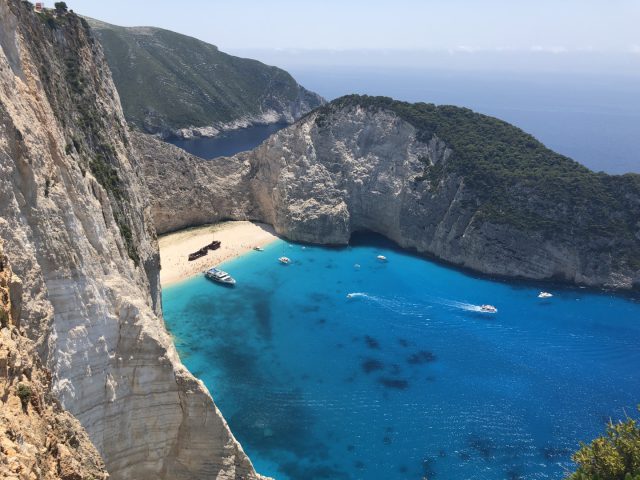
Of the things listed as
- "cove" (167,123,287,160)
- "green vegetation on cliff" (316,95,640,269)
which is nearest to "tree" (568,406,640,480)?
"green vegetation on cliff" (316,95,640,269)

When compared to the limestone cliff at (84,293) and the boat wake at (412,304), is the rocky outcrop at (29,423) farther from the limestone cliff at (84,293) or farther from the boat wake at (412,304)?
the boat wake at (412,304)

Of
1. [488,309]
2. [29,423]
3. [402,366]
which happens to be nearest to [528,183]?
[488,309]

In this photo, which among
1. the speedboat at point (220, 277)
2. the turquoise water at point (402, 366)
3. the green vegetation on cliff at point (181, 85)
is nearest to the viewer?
the turquoise water at point (402, 366)

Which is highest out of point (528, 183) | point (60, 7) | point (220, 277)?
point (60, 7)

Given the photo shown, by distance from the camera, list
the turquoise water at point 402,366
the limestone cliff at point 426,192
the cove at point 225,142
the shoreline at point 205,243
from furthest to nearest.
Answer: the cove at point 225,142 < the limestone cliff at point 426,192 < the shoreline at point 205,243 < the turquoise water at point 402,366

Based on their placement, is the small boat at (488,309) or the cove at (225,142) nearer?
the small boat at (488,309)

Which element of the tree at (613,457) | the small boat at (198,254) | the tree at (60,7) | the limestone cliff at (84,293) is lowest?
the small boat at (198,254)

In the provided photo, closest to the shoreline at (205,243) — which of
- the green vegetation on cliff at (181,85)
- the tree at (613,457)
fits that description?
the tree at (613,457)

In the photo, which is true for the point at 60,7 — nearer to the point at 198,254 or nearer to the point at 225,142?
the point at 198,254

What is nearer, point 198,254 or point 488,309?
point 488,309
